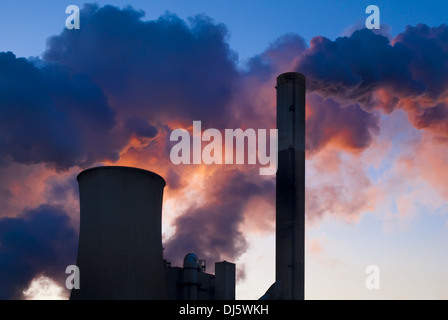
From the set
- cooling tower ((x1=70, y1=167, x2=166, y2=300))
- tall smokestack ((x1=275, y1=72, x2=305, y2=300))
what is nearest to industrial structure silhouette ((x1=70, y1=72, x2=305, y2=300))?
cooling tower ((x1=70, y1=167, x2=166, y2=300))

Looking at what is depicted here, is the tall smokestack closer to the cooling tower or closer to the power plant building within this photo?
the power plant building

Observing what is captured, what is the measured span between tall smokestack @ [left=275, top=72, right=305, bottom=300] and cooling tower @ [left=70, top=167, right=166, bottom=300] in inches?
372

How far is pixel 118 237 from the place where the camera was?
32.2 meters

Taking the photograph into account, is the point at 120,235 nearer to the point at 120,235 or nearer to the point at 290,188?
the point at 120,235

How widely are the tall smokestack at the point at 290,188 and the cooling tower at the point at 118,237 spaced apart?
944 centimetres

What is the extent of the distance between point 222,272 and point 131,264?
11.2 meters

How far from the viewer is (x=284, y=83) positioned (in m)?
42.8

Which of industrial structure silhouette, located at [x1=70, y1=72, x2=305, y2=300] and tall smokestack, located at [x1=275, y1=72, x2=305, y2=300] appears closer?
industrial structure silhouette, located at [x1=70, y1=72, x2=305, y2=300]

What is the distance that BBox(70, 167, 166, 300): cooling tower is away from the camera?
31859 mm

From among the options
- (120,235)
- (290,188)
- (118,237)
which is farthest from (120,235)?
(290,188)

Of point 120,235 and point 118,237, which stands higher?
point 120,235

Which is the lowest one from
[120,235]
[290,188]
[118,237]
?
[118,237]

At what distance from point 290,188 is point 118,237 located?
13.3 meters
